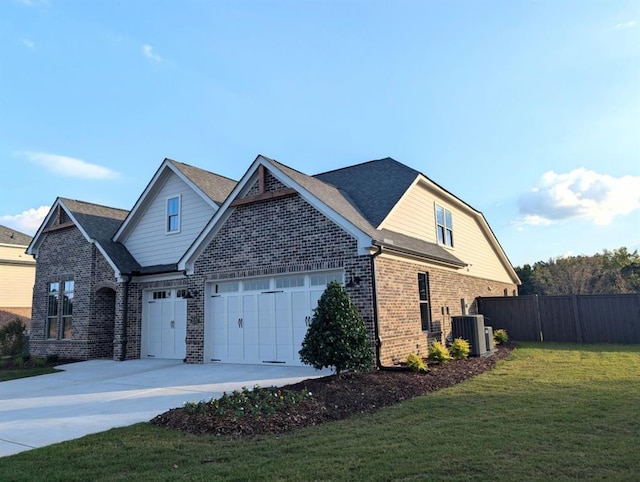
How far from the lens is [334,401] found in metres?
7.97

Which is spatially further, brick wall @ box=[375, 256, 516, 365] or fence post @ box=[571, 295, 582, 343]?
fence post @ box=[571, 295, 582, 343]

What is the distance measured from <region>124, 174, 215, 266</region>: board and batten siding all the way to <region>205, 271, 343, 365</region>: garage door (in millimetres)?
3443

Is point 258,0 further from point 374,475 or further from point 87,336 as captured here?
point 87,336

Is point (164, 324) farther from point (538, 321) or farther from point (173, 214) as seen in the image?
point (538, 321)

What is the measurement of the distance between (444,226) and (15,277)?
2742 cm

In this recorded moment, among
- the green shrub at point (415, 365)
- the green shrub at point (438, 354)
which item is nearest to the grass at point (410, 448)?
the green shrub at point (415, 365)

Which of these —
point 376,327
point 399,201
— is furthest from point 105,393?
point 399,201

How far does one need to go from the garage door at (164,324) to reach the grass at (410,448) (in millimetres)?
9684

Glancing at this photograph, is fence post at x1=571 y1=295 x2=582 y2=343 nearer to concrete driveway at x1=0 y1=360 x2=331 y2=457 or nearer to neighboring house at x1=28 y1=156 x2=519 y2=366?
neighboring house at x1=28 y1=156 x2=519 y2=366

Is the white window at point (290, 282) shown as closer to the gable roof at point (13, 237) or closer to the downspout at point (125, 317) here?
the downspout at point (125, 317)

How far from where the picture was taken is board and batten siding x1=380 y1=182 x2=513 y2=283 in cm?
1484

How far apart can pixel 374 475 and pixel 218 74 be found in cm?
1152

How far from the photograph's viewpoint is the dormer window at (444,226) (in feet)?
57.7

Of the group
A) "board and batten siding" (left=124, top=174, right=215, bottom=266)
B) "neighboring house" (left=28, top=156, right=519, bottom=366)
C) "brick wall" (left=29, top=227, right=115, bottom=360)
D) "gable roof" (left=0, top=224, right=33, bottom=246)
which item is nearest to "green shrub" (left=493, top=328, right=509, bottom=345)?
"neighboring house" (left=28, top=156, right=519, bottom=366)
